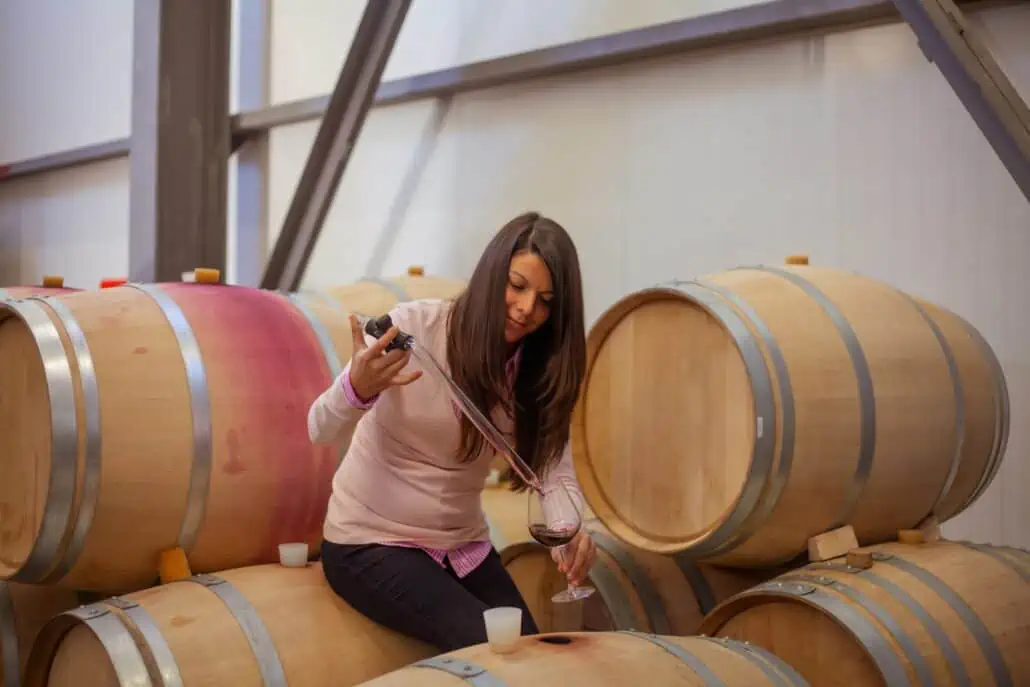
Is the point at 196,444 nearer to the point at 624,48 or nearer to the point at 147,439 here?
the point at 147,439

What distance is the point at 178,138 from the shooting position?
5652 millimetres

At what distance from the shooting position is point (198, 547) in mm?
2588

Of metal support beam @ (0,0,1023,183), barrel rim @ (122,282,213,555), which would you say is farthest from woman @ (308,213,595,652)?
metal support beam @ (0,0,1023,183)

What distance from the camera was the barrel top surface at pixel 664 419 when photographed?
8.77 feet

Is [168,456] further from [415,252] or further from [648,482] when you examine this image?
[415,252]

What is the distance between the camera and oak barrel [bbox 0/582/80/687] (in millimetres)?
2660

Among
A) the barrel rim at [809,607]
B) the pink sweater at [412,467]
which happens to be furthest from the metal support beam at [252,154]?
the barrel rim at [809,607]

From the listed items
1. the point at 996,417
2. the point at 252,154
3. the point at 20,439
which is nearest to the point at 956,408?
the point at 996,417

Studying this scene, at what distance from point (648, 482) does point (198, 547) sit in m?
1.11

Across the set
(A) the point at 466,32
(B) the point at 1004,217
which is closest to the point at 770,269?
(B) the point at 1004,217

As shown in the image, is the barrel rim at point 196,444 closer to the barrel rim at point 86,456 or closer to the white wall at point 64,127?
the barrel rim at point 86,456

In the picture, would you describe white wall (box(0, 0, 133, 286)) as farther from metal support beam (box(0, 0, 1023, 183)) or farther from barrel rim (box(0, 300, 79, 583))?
barrel rim (box(0, 300, 79, 583))

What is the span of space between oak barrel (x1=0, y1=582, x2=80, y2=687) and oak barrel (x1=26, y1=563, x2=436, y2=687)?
0.19 metres

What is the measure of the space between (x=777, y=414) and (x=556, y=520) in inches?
28.6
